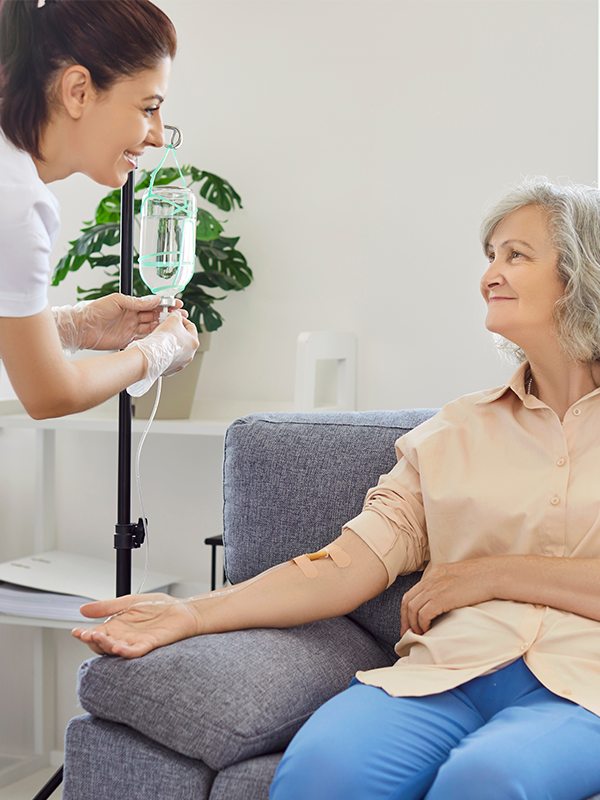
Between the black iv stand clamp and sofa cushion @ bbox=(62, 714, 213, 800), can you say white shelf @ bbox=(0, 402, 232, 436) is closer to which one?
the black iv stand clamp

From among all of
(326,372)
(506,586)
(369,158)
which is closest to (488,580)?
(506,586)

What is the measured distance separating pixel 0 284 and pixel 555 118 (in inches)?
58.9

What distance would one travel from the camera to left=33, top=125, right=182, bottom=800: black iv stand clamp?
1488 millimetres

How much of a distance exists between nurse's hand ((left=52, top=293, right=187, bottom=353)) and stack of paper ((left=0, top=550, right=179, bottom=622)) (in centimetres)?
75

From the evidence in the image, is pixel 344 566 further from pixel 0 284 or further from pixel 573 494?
pixel 0 284

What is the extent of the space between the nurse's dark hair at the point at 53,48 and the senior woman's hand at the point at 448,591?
848 millimetres

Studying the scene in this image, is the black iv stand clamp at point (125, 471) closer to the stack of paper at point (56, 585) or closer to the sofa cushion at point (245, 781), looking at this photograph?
the stack of paper at point (56, 585)

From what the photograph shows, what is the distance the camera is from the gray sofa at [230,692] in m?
1.00

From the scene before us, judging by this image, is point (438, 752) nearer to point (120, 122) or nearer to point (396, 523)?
point (396, 523)

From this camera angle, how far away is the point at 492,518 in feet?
3.98

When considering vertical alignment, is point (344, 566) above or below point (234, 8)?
below

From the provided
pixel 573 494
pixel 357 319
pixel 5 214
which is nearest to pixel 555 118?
pixel 357 319

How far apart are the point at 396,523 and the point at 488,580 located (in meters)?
0.17

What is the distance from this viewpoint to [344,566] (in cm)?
122
